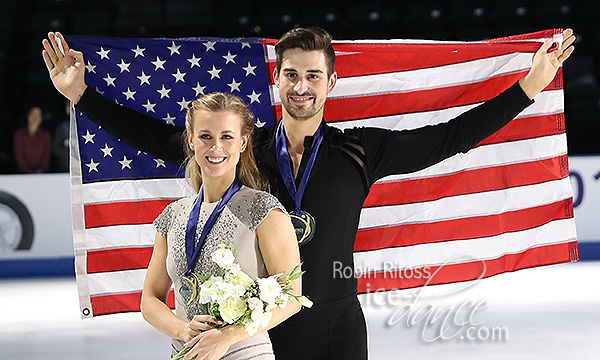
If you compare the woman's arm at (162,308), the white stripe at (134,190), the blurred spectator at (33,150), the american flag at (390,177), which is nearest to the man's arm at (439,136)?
the american flag at (390,177)

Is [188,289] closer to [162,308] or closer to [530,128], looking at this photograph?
[162,308]

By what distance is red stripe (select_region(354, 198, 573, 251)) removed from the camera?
4.05m

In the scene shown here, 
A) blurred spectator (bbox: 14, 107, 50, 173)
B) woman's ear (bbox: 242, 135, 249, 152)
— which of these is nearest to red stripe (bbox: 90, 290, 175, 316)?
woman's ear (bbox: 242, 135, 249, 152)

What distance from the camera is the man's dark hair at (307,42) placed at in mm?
2879

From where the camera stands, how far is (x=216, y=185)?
8.05 feet

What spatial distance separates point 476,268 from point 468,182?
43 centimetres

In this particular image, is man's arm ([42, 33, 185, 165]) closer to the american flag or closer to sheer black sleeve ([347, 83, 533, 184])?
the american flag

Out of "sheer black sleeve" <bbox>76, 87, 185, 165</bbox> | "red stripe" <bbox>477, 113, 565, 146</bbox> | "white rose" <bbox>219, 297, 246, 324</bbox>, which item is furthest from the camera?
"red stripe" <bbox>477, 113, 565, 146</bbox>

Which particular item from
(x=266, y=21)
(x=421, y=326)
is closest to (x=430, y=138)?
(x=421, y=326)

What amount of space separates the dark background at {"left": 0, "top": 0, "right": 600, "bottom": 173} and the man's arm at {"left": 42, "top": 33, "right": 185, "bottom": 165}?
903cm

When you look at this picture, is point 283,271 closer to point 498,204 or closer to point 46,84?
point 498,204

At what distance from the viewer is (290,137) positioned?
3.00 meters

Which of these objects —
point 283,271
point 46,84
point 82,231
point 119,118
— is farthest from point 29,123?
point 283,271

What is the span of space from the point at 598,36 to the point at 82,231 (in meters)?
10.9
